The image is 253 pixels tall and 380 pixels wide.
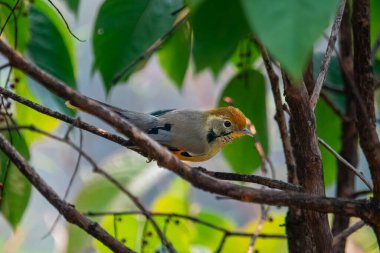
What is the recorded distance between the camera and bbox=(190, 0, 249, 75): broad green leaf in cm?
76

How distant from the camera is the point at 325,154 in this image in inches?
72.2

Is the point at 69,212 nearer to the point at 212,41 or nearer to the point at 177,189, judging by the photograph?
the point at 212,41

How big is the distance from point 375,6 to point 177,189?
0.99m

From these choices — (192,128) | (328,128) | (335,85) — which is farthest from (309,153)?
(335,85)

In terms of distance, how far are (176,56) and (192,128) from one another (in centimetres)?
40

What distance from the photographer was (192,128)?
5.50 feet

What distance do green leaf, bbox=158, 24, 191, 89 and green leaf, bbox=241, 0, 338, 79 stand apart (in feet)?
4.28

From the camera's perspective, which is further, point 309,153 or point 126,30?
point 126,30

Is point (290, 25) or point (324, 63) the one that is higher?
point (324, 63)

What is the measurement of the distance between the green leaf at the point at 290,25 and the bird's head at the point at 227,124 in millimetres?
1108

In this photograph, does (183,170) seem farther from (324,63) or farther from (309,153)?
(324,63)

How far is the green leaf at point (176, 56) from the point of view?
1964 millimetres

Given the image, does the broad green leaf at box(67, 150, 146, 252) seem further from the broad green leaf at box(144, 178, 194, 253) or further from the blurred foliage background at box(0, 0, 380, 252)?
the broad green leaf at box(144, 178, 194, 253)

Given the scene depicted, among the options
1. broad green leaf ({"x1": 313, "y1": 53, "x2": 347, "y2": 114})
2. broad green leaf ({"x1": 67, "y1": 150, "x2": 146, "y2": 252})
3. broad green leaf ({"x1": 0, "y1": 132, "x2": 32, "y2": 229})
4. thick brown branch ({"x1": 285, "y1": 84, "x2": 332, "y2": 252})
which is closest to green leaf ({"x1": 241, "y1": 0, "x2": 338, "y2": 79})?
thick brown branch ({"x1": 285, "y1": 84, "x2": 332, "y2": 252})
